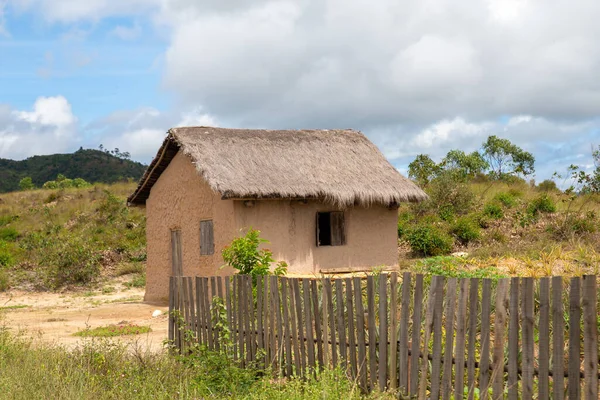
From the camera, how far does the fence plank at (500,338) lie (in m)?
5.01

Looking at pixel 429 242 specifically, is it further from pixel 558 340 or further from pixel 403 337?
pixel 558 340

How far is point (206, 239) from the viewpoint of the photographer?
48.3 feet

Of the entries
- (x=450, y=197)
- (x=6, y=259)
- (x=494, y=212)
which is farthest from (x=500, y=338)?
(x=6, y=259)

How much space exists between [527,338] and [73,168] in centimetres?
5173

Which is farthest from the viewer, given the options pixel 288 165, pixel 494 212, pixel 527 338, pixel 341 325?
pixel 494 212

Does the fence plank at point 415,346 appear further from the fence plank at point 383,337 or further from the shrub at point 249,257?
the shrub at point 249,257

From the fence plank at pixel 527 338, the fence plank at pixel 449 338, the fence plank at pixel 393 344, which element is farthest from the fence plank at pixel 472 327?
the fence plank at pixel 393 344

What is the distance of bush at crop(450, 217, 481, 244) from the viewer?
20859 mm

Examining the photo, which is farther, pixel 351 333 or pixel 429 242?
pixel 429 242

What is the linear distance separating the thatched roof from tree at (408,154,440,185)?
10.3 m

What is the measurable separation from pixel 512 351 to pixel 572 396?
20.2 inches

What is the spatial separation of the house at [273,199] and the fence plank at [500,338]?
863cm

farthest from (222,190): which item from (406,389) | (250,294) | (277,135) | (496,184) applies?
(496,184)

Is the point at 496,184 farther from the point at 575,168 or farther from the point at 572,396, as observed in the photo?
the point at 572,396
